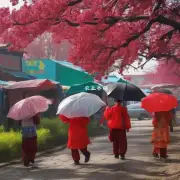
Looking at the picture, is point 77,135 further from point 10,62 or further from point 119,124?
point 10,62

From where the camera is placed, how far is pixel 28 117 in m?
11.3

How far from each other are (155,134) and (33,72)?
20.5 meters

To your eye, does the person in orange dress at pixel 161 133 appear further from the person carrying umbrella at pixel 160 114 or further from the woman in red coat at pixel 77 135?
the woman in red coat at pixel 77 135

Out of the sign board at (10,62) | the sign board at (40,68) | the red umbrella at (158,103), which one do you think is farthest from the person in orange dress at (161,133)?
the sign board at (40,68)

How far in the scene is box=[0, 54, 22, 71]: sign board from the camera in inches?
1111

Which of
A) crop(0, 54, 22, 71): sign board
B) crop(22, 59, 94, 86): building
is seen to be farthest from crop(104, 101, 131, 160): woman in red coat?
crop(0, 54, 22, 71): sign board

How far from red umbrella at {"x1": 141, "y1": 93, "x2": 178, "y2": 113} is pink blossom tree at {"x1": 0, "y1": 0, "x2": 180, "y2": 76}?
1.78 m

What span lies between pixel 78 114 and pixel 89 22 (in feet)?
8.67

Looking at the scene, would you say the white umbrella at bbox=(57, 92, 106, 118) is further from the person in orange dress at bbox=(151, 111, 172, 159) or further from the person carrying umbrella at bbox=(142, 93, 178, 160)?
the person in orange dress at bbox=(151, 111, 172, 159)

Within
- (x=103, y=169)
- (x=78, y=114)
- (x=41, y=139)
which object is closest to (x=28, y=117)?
(x=78, y=114)

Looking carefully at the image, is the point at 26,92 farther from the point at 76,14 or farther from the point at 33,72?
the point at 33,72

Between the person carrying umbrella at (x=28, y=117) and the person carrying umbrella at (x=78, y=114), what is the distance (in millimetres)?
550

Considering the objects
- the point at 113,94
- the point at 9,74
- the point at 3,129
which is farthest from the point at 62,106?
the point at 9,74

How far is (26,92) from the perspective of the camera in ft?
61.9
